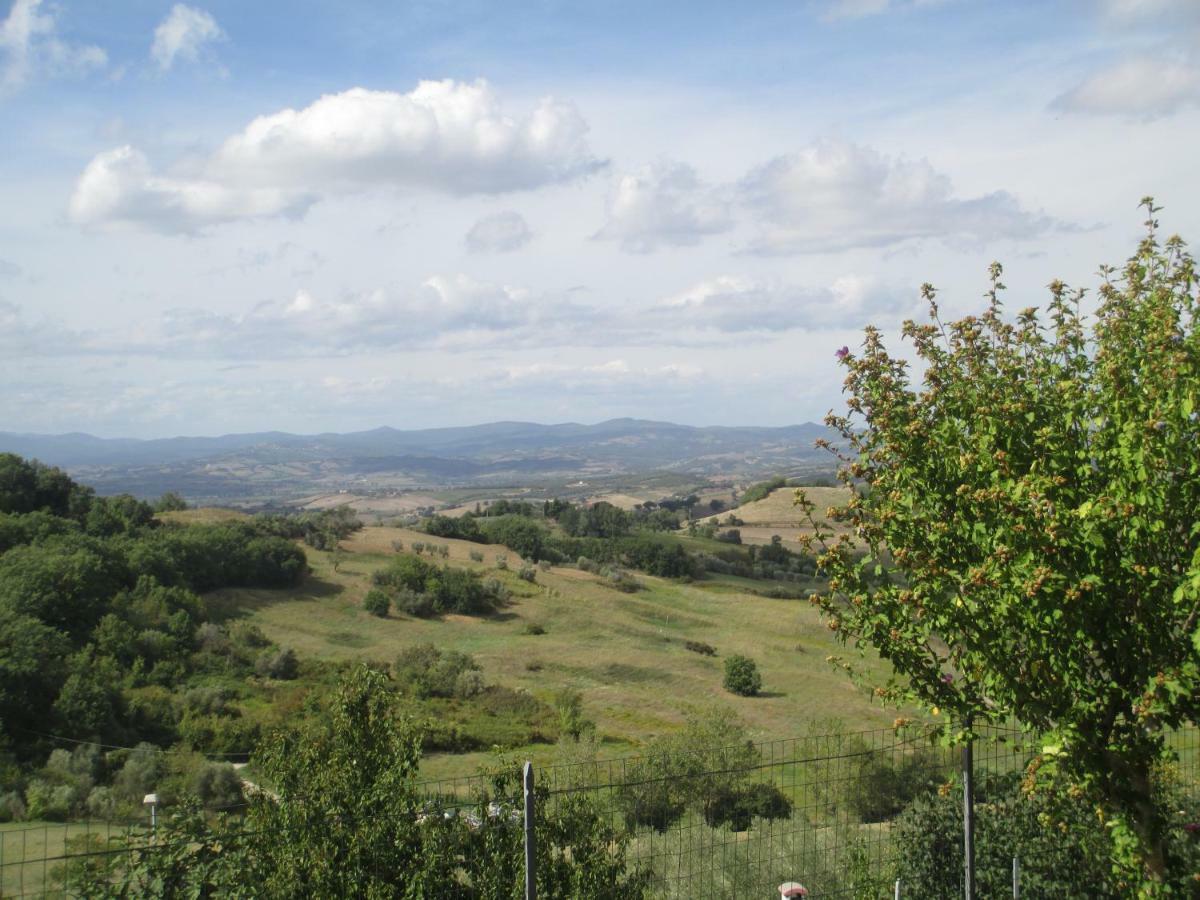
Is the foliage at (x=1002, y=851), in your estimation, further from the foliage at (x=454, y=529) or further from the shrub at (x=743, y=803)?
the foliage at (x=454, y=529)

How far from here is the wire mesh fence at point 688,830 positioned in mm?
5945

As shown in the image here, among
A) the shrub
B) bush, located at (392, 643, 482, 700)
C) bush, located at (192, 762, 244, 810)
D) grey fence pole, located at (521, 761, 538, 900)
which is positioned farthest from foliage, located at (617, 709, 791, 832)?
bush, located at (392, 643, 482, 700)

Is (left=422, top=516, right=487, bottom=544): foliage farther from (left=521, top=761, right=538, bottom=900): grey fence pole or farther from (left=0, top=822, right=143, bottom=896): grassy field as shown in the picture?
(left=521, top=761, right=538, bottom=900): grey fence pole

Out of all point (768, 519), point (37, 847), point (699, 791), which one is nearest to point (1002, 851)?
point (699, 791)

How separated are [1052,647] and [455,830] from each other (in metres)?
3.80

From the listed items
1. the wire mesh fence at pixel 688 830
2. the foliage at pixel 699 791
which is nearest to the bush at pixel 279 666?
the wire mesh fence at pixel 688 830

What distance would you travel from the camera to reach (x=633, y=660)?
131 feet

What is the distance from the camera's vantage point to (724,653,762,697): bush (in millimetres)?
36125

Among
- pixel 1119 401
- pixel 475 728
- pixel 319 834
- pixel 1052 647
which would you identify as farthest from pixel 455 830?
pixel 475 728

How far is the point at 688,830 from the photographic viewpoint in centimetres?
1086

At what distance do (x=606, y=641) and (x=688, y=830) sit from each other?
33.7 m

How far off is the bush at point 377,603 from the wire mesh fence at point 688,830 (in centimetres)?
A: 2889

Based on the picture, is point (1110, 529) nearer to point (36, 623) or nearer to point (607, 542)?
point (36, 623)

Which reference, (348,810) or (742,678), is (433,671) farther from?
(348,810)
